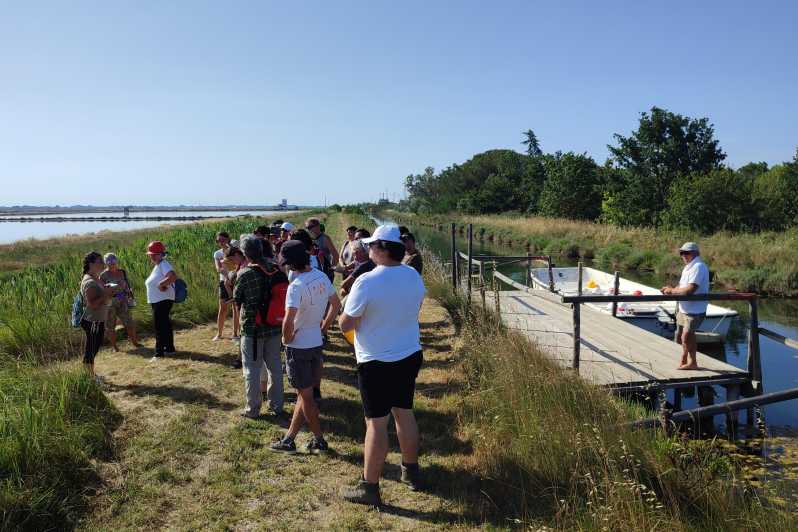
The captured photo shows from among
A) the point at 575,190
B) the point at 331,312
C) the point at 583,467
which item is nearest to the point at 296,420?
the point at 331,312

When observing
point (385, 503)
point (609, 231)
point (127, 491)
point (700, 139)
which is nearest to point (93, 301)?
point (127, 491)

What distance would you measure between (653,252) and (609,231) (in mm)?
7227

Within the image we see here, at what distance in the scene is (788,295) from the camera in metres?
16.2

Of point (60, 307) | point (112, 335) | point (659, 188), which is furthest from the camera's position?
point (659, 188)

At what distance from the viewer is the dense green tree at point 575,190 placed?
142ft

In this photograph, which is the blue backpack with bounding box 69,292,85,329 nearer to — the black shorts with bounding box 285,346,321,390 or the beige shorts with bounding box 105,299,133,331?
the beige shorts with bounding box 105,299,133,331

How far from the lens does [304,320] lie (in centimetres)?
424

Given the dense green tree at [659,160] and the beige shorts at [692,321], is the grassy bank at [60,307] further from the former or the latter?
the dense green tree at [659,160]

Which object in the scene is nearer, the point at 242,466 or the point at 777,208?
the point at 242,466

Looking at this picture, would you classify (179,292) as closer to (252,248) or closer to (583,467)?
(252,248)

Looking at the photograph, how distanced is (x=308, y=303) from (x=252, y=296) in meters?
0.86

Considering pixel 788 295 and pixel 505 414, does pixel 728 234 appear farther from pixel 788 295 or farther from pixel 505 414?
pixel 505 414

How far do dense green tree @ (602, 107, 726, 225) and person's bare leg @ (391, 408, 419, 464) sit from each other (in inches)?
1403

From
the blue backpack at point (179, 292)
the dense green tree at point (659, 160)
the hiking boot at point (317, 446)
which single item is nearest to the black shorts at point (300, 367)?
the hiking boot at point (317, 446)
